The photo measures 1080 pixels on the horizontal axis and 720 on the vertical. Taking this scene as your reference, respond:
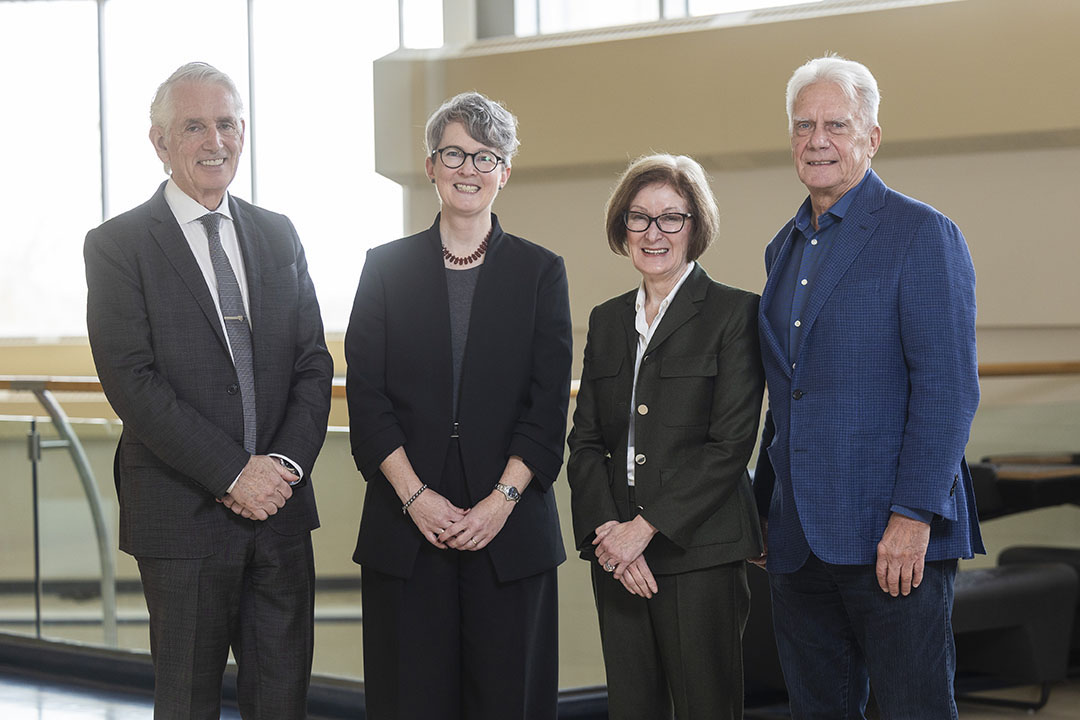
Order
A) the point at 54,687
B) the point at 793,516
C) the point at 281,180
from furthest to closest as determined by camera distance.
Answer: the point at 281,180
the point at 54,687
the point at 793,516

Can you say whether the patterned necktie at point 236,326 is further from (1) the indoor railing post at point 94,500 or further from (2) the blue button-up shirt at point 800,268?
(1) the indoor railing post at point 94,500

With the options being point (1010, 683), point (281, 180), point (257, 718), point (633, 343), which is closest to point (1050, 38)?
point (1010, 683)

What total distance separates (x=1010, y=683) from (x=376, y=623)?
2669 mm

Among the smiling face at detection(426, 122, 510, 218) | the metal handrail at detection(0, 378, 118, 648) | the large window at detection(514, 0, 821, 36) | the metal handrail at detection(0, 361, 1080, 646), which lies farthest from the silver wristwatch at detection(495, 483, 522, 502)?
the large window at detection(514, 0, 821, 36)

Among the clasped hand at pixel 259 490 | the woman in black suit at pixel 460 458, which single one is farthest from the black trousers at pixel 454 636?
the clasped hand at pixel 259 490

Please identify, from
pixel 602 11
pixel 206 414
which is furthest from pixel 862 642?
pixel 602 11

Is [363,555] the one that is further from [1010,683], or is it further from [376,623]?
[1010,683]

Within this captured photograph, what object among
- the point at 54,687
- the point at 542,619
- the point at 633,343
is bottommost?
the point at 54,687

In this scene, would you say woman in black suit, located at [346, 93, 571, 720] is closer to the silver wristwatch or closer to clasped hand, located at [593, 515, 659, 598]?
the silver wristwatch

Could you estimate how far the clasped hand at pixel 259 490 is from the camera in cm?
214

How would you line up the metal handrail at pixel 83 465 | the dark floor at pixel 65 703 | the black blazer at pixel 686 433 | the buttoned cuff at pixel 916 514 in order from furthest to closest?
the metal handrail at pixel 83 465, the dark floor at pixel 65 703, the black blazer at pixel 686 433, the buttoned cuff at pixel 916 514

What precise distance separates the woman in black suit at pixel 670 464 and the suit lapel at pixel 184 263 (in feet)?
2.71

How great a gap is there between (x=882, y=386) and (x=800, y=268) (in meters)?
0.30

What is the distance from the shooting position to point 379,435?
2.16 meters
